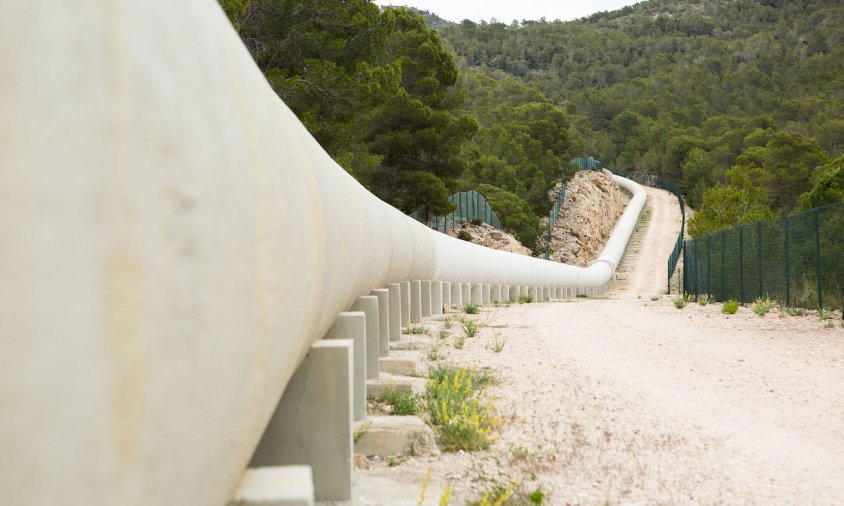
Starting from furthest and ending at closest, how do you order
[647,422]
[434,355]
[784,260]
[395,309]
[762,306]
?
[784,260] → [762,306] → [395,309] → [434,355] → [647,422]

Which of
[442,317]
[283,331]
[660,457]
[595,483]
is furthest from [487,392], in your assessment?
[442,317]

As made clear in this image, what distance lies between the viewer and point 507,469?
13.4ft

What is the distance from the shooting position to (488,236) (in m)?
37.2

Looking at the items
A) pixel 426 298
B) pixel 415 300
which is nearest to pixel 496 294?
pixel 426 298

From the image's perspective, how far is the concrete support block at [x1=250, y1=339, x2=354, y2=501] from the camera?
292 centimetres

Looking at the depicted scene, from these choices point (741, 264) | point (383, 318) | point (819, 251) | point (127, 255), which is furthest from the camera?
point (741, 264)

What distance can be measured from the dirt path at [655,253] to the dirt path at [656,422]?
2897 cm

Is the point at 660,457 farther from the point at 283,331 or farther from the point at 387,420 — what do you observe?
the point at 283,331

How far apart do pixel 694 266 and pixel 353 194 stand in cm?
2632

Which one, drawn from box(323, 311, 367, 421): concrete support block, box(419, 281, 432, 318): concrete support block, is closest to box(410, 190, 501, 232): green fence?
box(419, 281, 432, 318): concrete support block

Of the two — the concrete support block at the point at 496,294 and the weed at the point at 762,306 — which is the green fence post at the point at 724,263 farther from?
the concrete support block at the point at 496,294

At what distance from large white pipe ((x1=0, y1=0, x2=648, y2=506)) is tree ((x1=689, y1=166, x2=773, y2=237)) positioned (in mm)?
47421

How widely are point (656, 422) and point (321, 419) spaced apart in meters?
3.33

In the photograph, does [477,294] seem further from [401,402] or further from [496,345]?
[401,402]
